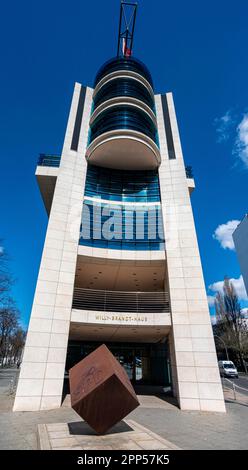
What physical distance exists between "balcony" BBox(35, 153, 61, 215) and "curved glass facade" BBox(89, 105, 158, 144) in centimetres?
458

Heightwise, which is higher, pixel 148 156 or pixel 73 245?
pixel 148 156

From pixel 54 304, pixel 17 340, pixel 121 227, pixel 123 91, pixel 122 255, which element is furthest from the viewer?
pixel 17 340


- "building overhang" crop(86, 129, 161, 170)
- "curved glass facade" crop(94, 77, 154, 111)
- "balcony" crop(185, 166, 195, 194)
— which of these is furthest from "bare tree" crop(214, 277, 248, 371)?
"curved glass facade" crop(94, 77, 154, 111)

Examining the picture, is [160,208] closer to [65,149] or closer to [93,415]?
[65,149]

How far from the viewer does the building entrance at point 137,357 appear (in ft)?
72.4

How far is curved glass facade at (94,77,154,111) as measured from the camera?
2594 cm

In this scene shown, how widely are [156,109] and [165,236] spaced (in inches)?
667

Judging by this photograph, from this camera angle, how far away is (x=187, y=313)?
51.1ft

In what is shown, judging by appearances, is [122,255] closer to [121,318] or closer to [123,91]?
[121,318]

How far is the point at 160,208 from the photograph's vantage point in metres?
20.5

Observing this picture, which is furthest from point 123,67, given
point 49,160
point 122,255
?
point 122,255

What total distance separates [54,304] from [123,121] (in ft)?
57.9
